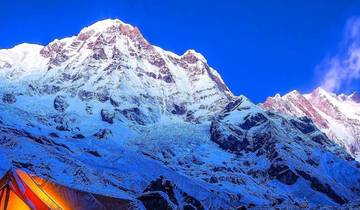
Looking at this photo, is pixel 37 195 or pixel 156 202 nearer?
pixel 37 195

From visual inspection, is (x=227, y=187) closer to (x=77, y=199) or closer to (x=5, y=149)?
(x=5, y=149)

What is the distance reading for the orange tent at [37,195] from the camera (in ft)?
85.9

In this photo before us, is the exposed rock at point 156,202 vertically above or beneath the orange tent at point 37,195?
above

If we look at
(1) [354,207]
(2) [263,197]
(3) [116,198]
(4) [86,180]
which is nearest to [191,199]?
(1) [354,207]

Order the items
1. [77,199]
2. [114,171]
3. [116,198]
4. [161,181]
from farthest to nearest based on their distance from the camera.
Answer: [114,171] → [161,181] → [116,198] → [77,199]

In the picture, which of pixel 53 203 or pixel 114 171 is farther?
pixel 114 171

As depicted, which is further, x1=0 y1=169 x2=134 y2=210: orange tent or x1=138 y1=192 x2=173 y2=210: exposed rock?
x1=138 y1=192 x2=173 y2=210: exposed rock

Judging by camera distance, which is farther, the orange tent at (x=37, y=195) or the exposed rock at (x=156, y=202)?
the exposed rock at (x=156, y=202)

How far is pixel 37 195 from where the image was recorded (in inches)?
1077

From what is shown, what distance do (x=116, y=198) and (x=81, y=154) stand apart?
15213 centimetres

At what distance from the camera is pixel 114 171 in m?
172

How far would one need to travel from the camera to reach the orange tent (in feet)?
85.9

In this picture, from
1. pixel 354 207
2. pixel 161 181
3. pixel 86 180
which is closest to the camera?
pixel 354 207

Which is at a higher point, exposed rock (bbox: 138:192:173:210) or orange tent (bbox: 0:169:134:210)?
exposed rock (bbox: 138:192:173:210)
